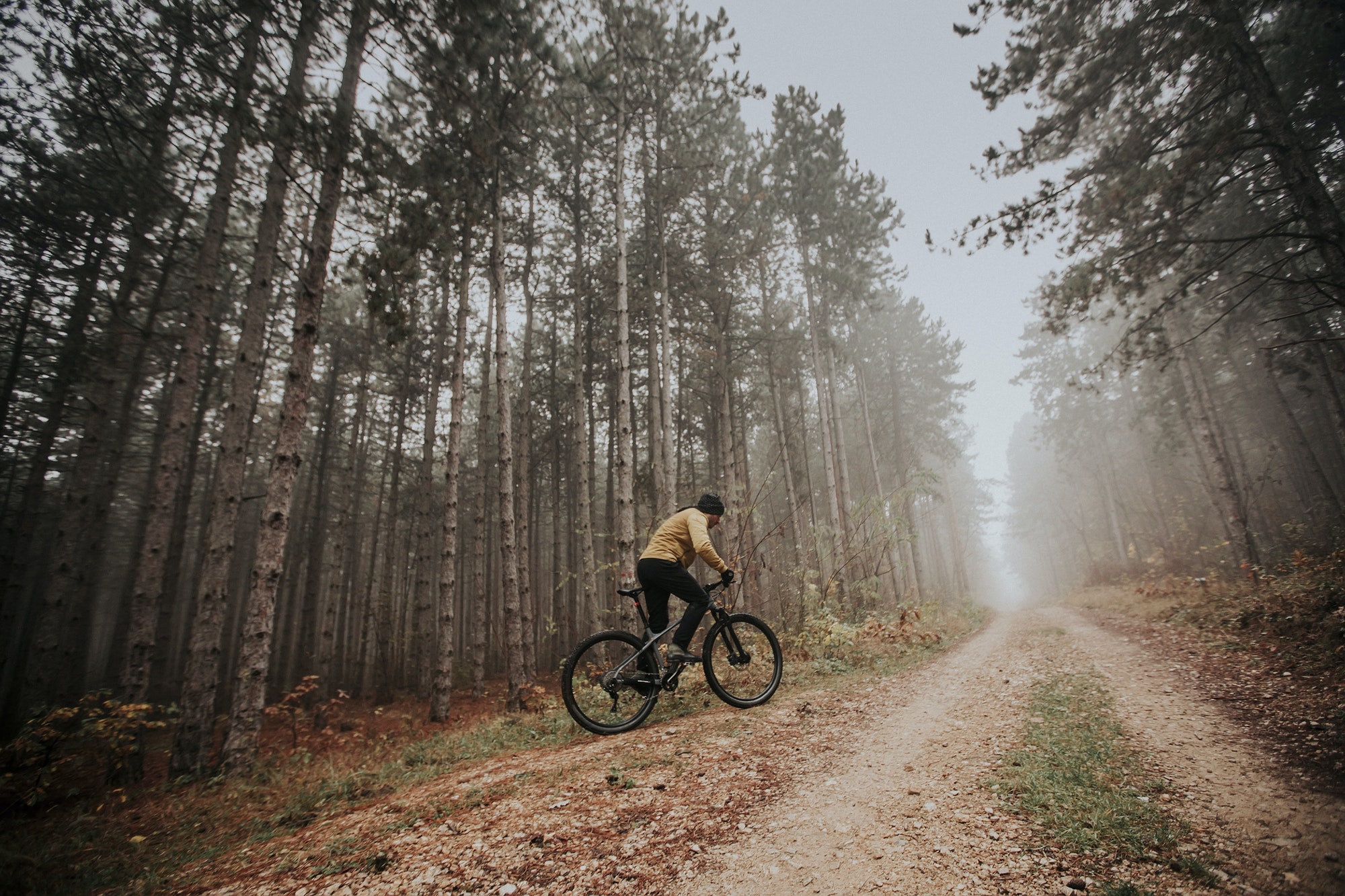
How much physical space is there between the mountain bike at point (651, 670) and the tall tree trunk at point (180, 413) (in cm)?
613

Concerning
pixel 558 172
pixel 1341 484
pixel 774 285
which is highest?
pixel 558 172

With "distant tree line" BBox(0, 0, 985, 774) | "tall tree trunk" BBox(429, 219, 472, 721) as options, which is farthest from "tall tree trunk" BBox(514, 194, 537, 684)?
"tall tree trunk" BBox(429, 219, 472, 721)

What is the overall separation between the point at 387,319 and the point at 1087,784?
9.37 meters

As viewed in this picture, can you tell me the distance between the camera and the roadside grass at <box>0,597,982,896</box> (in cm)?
342

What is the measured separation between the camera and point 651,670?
5.33m

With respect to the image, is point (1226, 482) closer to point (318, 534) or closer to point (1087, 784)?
point (1087, 784)

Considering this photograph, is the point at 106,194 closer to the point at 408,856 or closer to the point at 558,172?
the point at 558,172

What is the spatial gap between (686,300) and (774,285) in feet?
16.6

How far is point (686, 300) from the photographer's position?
14.5 meters

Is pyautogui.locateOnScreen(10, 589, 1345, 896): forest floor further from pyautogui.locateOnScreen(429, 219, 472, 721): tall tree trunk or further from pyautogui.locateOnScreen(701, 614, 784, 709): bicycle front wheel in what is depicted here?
pyautogui.locateOnScreen(429, 219, 472, 721): tall tree trunk

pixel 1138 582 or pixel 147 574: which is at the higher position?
pixel 147 574

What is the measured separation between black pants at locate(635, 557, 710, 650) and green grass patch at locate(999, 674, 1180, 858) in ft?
9.56

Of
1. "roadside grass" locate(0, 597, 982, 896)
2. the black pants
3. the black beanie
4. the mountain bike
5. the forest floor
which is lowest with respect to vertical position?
"roadside grass" locate(0, 597, 982, 896)

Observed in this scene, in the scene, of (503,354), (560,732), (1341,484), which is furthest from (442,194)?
(1341,484)
